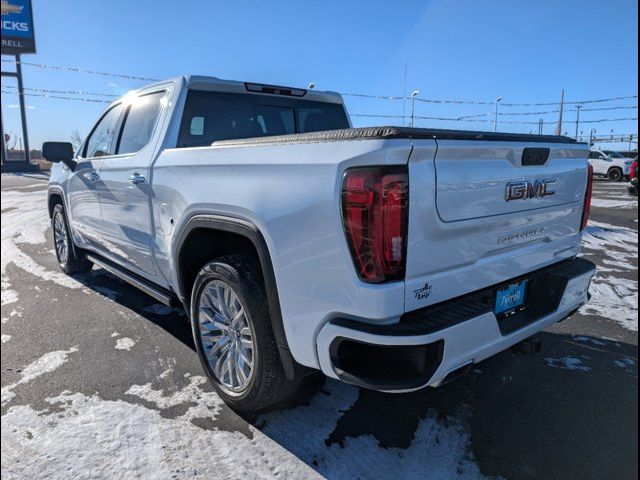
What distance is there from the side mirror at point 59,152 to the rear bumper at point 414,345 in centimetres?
386

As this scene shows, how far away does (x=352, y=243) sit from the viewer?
1895 mm

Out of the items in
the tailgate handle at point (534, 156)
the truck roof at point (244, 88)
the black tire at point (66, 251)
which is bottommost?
the black tire at point (66, 251)

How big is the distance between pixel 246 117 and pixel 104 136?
64.3 inches

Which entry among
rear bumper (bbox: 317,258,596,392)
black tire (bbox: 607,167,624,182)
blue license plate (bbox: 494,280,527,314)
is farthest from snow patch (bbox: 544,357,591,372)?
black tire (bbox: 607,167,624,182)

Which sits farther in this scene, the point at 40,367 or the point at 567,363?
the point at 567,363

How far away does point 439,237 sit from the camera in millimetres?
2008

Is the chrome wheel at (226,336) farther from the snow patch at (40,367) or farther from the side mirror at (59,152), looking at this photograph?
the side mirror at (59,152)

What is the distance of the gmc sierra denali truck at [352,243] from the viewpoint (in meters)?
1.89

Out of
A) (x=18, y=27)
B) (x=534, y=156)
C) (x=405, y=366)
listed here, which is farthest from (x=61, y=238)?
(x=18, y=27)

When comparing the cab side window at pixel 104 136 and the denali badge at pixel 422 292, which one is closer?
the denali badge at pixel 422 292

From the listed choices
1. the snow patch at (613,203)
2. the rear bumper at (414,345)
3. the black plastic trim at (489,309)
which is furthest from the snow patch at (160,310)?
the snow patch at (613,203)

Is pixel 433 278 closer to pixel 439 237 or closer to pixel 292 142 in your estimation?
pixel 439 237

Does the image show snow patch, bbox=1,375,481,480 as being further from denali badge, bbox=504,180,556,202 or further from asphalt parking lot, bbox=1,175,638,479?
denali badge, bbox=504,180,556,202

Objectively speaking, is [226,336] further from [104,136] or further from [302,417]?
[104,136]
